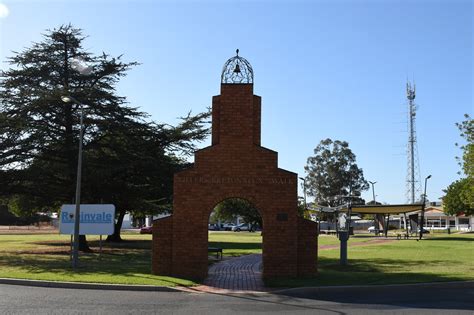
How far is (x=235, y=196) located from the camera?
52.7 ft

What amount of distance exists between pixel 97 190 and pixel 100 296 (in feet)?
60.6

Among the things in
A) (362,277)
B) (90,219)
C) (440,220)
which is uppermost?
(440,220)

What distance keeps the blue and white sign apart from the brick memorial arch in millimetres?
5270

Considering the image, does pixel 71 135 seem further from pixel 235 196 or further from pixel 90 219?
pixel 235 196

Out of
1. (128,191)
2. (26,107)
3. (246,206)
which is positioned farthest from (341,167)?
(26,107)

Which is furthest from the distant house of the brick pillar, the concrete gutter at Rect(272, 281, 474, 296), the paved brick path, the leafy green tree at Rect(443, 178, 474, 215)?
the brick pillar

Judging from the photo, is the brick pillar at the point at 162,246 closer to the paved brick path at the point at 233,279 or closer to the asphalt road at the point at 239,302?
the paved brick path at the point at 233,279

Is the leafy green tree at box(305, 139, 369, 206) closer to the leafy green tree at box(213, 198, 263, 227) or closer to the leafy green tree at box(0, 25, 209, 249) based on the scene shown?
the leafy green tree at box(213, 198, 263, 227)

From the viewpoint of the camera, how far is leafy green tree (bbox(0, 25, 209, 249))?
27422 mm

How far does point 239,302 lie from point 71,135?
19728 millimetres

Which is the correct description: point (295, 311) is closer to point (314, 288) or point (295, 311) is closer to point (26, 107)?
point (314, 288)

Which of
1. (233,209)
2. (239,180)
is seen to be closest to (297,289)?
(239,180)

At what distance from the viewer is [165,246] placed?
53.3ft

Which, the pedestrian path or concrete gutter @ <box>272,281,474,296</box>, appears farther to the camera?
the pedestrian path
